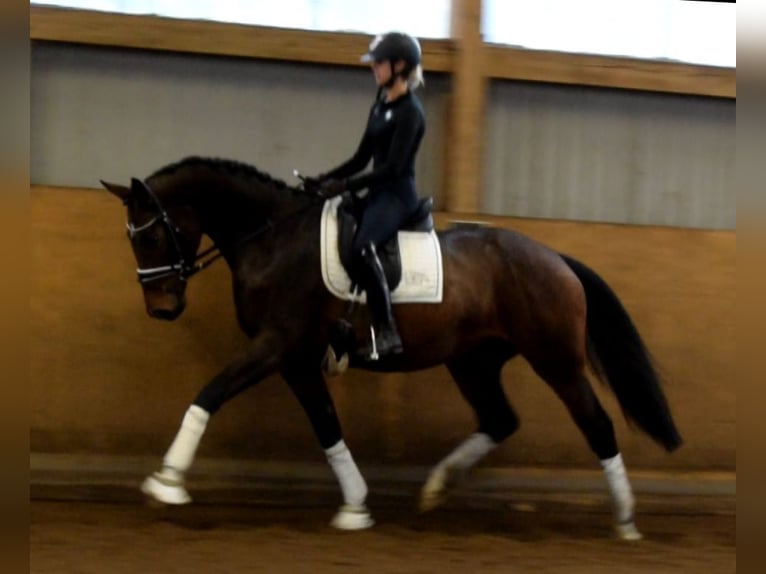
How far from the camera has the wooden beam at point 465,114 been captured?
7.34 metres

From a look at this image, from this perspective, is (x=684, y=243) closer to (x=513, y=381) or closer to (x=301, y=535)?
(x=513, y=381)

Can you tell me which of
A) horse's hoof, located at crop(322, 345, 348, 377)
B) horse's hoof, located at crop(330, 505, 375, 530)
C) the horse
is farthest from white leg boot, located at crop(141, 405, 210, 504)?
horse's hoof, located at crop(330, 505, 375, 530)

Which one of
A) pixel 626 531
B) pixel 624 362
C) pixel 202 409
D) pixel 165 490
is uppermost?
pixel 624 362

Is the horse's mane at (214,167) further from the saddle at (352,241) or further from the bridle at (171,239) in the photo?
the saddle at (352,241)

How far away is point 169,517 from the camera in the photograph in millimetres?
6258

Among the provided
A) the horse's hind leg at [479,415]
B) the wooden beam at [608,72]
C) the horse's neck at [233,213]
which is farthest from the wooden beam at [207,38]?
the horse's hind leg at [479,415]

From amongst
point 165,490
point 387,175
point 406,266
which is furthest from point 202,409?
point 387,175

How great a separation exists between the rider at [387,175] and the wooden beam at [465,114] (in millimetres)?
1369

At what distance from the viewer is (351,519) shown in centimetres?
623

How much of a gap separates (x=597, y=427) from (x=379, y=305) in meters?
1.55

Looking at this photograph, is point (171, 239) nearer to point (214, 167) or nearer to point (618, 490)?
point (214, 167)

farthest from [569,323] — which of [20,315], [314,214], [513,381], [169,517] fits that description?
[20,315]

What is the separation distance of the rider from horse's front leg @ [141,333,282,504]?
2.14 feet

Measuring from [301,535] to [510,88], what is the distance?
3.61 meters
